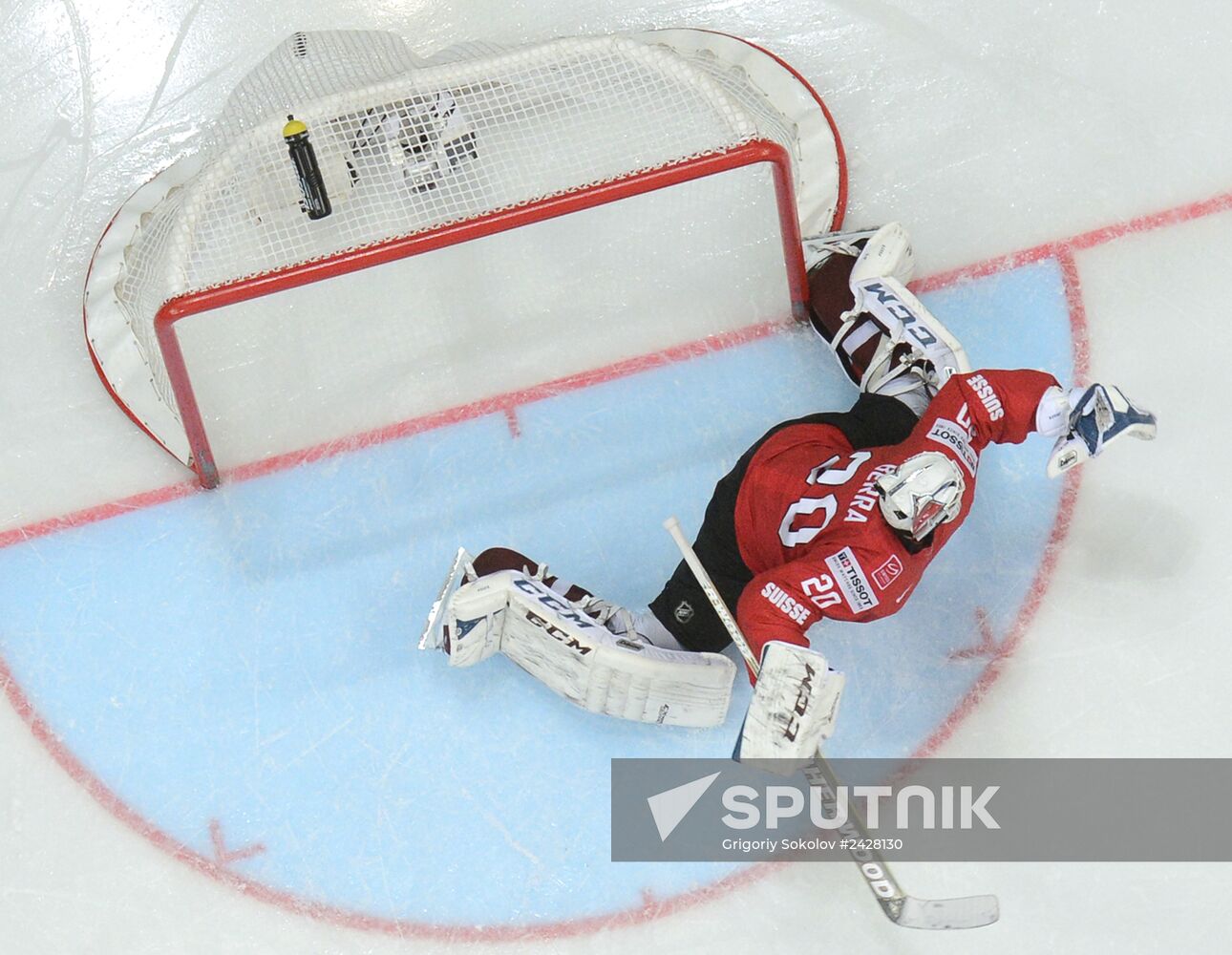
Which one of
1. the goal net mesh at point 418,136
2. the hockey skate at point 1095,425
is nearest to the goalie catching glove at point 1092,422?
the hockey skate at point 1095,425

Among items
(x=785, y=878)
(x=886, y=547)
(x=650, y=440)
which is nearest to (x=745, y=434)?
(x=650, y=440)

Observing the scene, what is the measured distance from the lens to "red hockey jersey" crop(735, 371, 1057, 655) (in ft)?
9.89

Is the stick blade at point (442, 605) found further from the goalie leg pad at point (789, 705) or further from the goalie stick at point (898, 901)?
the goalie leg pad at point (789, 705)

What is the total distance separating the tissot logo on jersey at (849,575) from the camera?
9.88 feet

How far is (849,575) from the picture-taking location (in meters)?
3.01

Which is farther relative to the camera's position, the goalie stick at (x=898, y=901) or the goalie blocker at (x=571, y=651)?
the goalie blocker at (x=571, y=651)

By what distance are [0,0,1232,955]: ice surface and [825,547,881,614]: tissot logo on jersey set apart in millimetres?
535

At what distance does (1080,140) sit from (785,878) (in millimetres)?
1888

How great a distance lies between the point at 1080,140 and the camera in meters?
3.73

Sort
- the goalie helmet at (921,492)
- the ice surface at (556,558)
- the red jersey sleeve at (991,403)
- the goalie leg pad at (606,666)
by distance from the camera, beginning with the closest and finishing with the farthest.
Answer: the goalie helmet at (921,492) → the red jersey sleeve at (991,403) → the goalie leg pad at (606,666) → the ice surface at (556,558)

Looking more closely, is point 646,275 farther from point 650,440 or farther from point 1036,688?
point 1036,688

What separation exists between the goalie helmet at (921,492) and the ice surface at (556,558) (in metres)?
0.68

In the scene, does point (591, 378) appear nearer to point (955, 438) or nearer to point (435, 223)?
point (435, 223)

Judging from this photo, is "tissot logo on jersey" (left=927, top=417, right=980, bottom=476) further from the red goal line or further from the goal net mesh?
the goal net mesh
